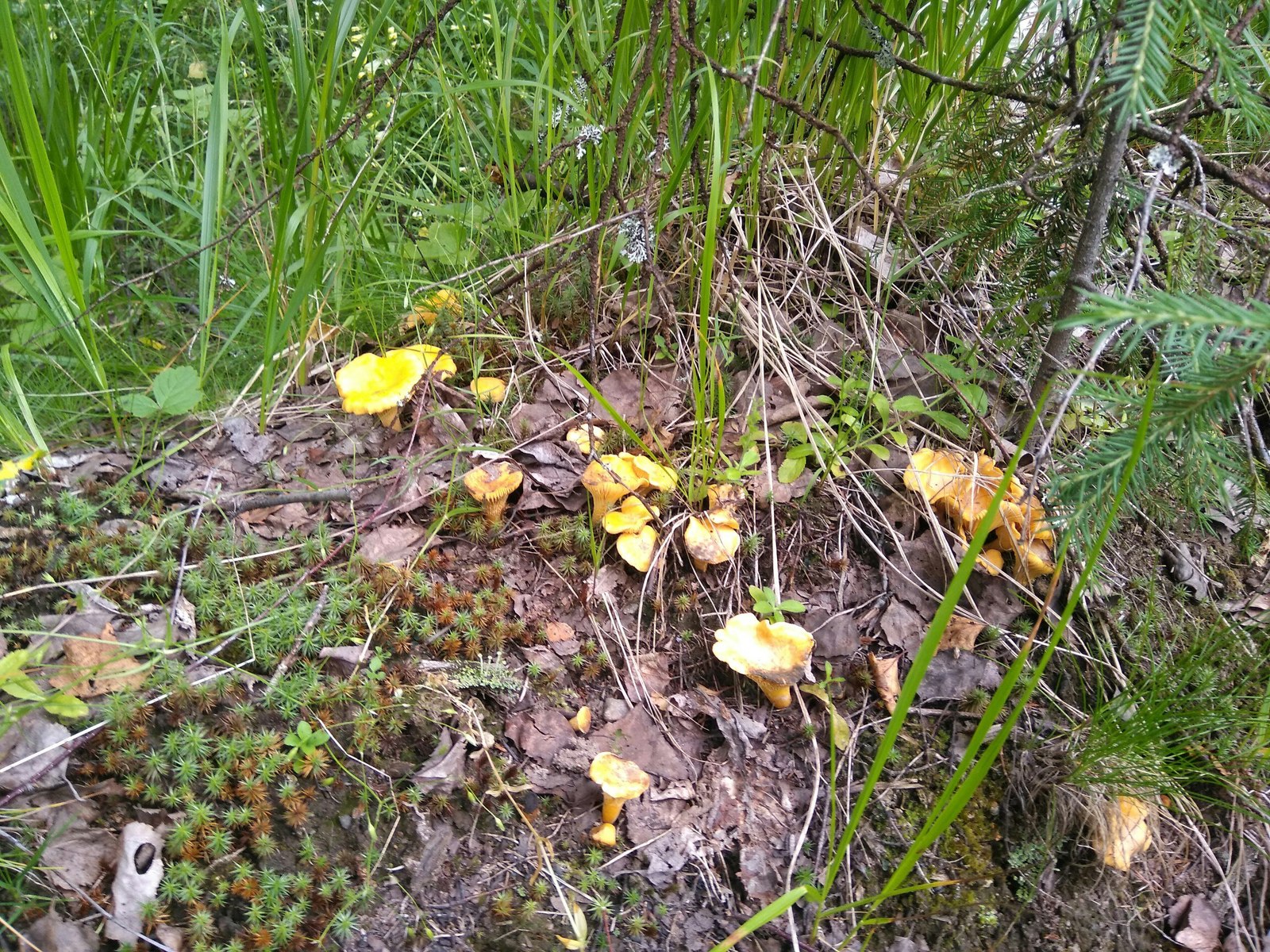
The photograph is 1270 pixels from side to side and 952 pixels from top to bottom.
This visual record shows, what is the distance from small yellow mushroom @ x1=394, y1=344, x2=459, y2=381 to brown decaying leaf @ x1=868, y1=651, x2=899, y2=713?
4.93 feet

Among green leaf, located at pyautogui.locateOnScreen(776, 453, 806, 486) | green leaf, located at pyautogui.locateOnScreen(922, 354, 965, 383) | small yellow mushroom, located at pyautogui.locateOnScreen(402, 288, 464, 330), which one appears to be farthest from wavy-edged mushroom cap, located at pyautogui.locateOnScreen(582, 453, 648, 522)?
green leaf, located at pyautogui.locateOnScreen(922, 354, 965, 383)

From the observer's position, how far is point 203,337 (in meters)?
2.50

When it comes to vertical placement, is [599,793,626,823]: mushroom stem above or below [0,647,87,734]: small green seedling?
below

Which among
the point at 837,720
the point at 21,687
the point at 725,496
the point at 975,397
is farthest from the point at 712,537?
the point at 21,687

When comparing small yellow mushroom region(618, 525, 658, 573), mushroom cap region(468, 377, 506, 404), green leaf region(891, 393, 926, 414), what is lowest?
small yellow mushroom region(618, 525, 658, 573)

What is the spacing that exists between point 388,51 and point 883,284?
7.55 ft

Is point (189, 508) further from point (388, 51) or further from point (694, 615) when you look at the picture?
point (388, 51)

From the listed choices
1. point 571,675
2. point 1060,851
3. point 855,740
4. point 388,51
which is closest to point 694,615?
point 571,675

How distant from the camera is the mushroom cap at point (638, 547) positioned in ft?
7.25

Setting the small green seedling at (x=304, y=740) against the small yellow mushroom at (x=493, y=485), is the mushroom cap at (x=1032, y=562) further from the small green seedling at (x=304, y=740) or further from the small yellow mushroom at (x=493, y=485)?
the small green seedling at (x=304, y=740)

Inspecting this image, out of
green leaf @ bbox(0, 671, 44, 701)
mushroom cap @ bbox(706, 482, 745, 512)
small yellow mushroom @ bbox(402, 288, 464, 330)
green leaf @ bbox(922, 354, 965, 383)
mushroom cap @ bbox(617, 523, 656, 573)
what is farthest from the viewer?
small yellow mushroom @ bbox(402, 288, 464, 330)

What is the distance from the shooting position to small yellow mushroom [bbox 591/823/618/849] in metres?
1.81

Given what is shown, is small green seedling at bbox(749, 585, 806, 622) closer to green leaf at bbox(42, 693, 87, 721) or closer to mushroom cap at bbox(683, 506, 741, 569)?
mushroom cap at bbox(683, 506, 741, 569)

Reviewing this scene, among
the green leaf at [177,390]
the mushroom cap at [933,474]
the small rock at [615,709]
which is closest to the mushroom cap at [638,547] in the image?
the small rock at [615,709]
